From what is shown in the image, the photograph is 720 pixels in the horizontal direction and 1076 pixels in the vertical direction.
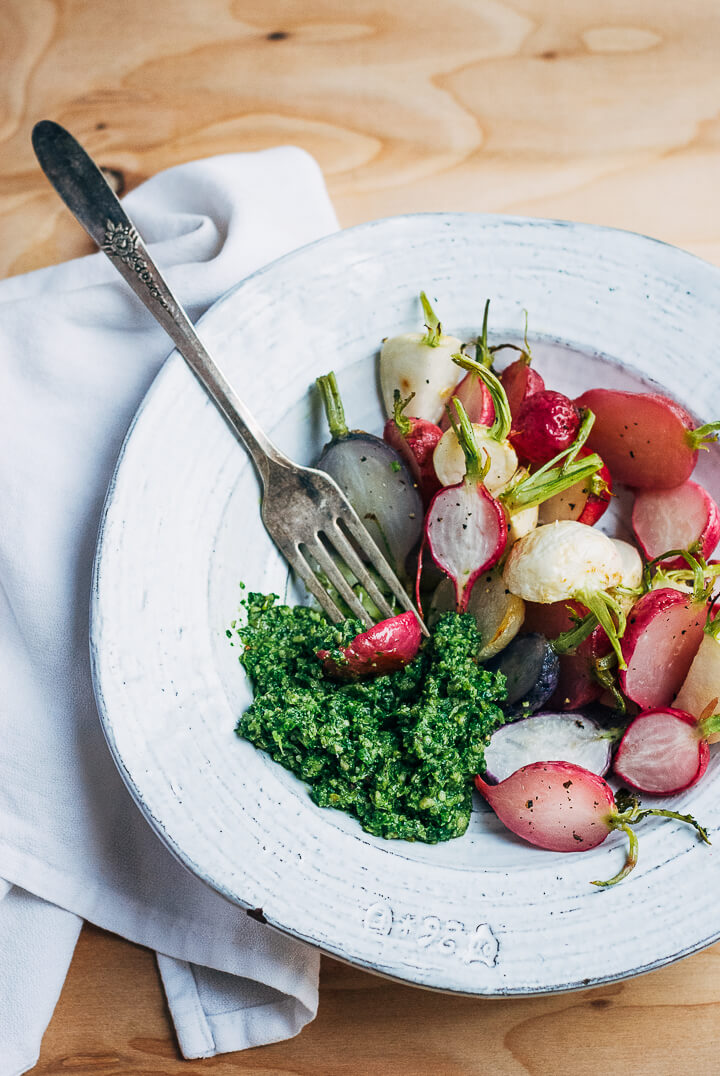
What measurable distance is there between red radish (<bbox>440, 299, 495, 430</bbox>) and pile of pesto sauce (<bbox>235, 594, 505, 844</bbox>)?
0.19m

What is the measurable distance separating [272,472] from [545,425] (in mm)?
259

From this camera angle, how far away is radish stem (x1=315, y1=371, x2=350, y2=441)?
2.80 ft

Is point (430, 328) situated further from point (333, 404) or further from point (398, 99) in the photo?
point (398, 99)

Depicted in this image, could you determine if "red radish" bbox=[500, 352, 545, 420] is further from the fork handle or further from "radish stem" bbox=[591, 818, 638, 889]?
"radish stem" bbox=[591, 818, 638, 889]

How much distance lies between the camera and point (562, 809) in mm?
734

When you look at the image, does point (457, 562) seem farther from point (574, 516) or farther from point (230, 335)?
point (230, 335)

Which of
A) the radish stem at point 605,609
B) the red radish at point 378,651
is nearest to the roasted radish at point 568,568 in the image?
Result: the radish stem at point 605,609

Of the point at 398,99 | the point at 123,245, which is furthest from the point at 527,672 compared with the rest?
the point at 398,99

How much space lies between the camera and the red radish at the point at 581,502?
829 millimetres

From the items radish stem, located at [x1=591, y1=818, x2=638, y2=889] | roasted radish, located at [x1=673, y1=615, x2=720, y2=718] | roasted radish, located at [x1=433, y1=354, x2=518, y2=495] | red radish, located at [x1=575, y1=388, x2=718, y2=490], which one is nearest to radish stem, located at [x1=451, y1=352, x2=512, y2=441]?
roasted radish, located at [x1=433, y1=354, x2=518, y2=495]

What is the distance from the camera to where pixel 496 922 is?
0.69m

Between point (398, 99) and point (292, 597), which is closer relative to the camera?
point (292, 597)

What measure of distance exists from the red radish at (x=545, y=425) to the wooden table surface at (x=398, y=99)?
36 centimetres

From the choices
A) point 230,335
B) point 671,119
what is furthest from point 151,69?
point 671,119
